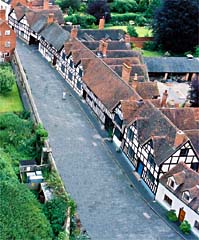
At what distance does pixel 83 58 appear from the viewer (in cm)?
5606

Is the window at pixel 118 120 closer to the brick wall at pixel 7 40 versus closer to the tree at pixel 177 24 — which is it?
the brick wall at pixel 7 40

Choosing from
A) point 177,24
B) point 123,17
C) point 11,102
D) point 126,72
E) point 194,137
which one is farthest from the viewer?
point 123,17

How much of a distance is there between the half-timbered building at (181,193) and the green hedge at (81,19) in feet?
169

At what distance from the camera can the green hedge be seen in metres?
84.7

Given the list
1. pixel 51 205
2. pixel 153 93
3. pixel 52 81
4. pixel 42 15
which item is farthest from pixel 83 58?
pixel 51 205

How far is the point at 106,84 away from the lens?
50750mm

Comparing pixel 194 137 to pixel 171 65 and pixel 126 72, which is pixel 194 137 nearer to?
pixel 126 72

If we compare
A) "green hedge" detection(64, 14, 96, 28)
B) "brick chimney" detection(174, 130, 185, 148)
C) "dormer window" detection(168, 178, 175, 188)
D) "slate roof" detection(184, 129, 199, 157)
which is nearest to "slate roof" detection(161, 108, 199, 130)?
"slate roof" detection(184, 129, 199, 157)

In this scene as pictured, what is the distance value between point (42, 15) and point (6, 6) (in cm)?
1051

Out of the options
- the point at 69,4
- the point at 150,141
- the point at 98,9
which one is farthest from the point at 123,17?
the point at 150,141

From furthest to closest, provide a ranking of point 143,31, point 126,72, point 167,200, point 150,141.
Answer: point 143,31
point 126,72
point 150,141
point 167,200

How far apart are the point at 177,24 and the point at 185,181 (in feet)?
140

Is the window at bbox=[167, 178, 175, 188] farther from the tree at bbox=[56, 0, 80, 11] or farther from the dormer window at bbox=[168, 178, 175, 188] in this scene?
the tree at bbox=[56, 0, 80, 11]

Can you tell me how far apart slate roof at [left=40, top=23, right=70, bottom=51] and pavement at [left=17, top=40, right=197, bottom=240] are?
756 cm
